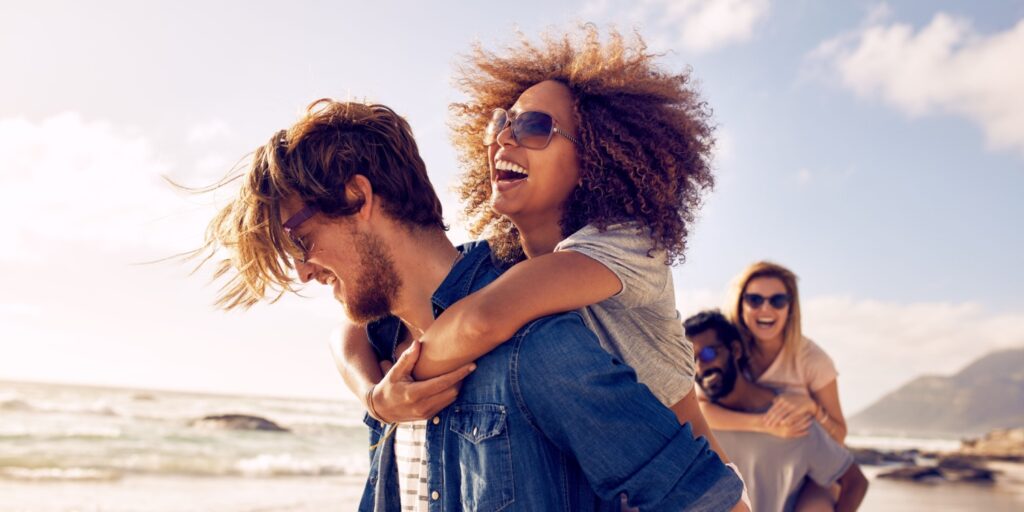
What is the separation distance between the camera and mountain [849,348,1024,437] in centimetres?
4662

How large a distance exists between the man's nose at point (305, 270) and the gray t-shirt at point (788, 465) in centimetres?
342

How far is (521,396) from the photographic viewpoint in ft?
6.57

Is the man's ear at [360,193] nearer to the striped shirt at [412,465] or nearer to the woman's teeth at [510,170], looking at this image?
the woman's teeth at [510,170]

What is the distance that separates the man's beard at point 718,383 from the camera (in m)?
5.34

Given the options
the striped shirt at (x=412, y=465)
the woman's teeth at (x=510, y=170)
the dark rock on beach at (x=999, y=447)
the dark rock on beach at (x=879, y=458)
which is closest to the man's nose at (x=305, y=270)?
the striped shirt at (x=412, y=465)

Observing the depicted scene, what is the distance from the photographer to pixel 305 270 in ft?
8.38

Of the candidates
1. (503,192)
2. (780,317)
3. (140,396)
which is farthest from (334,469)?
(140,396)

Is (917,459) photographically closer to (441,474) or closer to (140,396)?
(441,474)

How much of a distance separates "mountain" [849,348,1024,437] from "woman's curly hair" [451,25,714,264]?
47.1 metres

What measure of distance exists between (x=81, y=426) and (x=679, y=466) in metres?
23.8

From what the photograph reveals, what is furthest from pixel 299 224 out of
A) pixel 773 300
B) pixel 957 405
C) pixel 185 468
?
pixel 957 405

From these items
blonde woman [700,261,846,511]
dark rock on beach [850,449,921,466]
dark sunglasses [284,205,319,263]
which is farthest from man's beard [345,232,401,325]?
dark rock on beach [850,449,921,466]

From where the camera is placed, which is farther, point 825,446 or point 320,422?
point 320,422

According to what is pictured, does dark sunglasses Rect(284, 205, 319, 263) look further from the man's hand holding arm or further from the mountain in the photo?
the mountain
